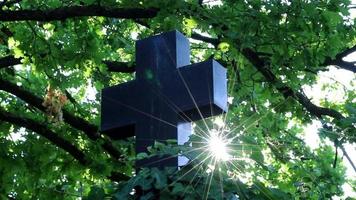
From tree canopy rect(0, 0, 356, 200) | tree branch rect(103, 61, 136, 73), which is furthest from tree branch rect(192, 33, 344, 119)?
tree branch rect(103, 61, 136, 73)

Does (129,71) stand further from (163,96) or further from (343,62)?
(163,96)

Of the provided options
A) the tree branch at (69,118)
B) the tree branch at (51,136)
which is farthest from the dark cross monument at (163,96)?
the tree branch at (69,118)

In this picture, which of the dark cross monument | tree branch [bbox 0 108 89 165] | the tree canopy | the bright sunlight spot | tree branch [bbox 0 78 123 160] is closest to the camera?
the bright sunlight spot

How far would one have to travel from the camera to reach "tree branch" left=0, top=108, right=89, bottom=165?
663 centimetres

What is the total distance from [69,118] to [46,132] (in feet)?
1.38

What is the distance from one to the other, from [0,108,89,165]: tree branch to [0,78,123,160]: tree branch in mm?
229

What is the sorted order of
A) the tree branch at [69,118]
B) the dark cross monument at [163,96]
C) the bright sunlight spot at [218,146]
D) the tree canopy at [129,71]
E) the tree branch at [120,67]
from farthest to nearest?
the tree branch at [120,67] < the tree branch at [69,118] < the tree canopy at [129,71] < the dark cross monument at [163,96] < the bright sunlight spot at [218,146]

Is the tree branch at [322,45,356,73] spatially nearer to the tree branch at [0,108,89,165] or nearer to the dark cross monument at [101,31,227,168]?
the tree branch at [0,108,89,165]

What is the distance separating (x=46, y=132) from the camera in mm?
6668

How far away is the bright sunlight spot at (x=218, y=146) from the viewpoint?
9.77ft

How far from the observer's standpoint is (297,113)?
709 centimetres

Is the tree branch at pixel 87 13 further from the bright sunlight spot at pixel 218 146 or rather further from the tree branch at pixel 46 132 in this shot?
the bright sunlight spot at pixel 218 146

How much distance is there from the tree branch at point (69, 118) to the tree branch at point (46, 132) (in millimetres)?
229

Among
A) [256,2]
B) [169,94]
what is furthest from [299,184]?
[169,94]
